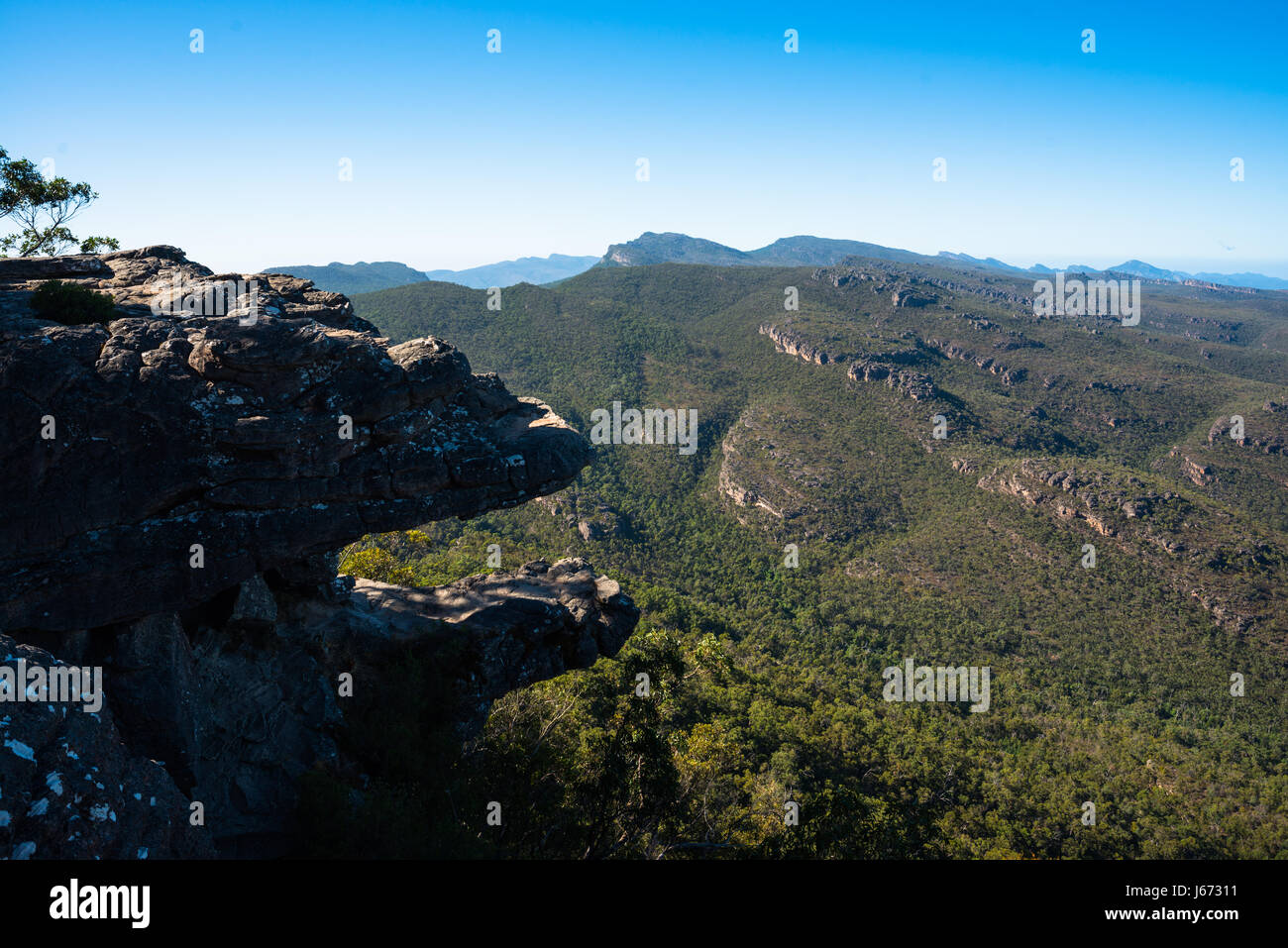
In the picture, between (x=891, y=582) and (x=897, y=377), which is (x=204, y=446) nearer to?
(x=891, y=582)

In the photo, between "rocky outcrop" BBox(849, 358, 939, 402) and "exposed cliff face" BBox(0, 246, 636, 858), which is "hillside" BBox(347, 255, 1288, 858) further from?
"exposed cliff face" BBox(0, 246, 636, 858)

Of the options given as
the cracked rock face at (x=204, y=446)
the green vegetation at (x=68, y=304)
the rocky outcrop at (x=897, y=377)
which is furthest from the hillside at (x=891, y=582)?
the green vegetation at (x=68, y=304)

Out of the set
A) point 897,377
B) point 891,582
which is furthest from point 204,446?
point 897,377

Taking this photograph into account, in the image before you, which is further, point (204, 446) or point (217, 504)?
point (217, 504)

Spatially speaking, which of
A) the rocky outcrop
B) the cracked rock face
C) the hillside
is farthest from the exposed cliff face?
the rocky outcrop

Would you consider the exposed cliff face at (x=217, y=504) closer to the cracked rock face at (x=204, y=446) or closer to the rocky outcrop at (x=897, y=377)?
the cracked rock face at (x=204, y=446)
